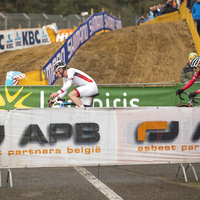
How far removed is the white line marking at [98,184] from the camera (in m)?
5.76

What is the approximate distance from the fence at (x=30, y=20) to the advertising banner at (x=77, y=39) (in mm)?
10321

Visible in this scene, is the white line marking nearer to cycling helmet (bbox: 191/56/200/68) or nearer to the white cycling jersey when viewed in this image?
the white cycling jersey

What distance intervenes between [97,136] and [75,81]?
2841 mm

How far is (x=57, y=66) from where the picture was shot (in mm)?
9109

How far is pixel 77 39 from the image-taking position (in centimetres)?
2047

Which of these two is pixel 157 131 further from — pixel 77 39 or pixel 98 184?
pixel 77 39

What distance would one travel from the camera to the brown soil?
1969 centimetres

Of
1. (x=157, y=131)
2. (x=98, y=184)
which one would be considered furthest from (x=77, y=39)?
(x=98, y=184)

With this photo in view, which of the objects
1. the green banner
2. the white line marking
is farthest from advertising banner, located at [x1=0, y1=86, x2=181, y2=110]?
the white line marking

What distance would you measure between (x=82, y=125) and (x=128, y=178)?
1208mm

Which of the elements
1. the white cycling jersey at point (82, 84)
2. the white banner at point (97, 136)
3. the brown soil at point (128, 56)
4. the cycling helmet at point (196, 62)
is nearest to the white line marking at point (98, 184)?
the white banner at point (97, 136)

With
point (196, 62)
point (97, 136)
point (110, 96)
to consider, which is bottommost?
point (97, 136)

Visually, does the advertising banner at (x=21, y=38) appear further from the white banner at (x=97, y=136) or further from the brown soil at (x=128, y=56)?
the white banner at (x=97, y=136)

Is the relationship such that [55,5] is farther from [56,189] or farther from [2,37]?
[56,189]
